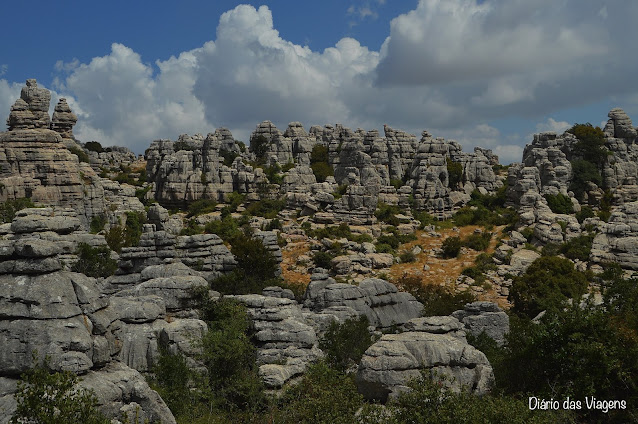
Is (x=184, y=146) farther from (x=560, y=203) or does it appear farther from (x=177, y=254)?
(x=560, y=203)

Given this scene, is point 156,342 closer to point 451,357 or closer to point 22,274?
point 22,274

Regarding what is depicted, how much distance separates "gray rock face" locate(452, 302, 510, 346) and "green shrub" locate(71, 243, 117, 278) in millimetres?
21355

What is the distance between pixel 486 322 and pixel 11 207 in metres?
36.8

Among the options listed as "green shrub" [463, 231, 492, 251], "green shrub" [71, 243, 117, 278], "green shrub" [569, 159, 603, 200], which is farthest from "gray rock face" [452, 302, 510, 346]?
"green shrub" [569, 159, 603, 200]

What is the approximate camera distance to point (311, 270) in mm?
47000

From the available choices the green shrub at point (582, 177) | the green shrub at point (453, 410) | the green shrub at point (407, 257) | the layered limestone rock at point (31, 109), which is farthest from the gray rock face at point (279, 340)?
the green shrub at point (582, 177)

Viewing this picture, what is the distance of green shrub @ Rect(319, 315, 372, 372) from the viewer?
25.7m

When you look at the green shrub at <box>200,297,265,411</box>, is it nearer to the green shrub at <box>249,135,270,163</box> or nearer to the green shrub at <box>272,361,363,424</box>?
the green shrub at <box>272,361,363,424</box>

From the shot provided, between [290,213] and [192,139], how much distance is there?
105 feet

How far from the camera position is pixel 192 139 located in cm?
8700

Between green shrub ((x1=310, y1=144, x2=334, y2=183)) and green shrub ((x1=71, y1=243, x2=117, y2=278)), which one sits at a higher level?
green shrub ((x1=310, y1=144, x2=334, y2=183))

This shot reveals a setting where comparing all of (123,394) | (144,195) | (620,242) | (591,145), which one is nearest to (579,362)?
(123,394)

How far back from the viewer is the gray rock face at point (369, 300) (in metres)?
33.3

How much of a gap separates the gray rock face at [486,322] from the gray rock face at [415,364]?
1012cm
